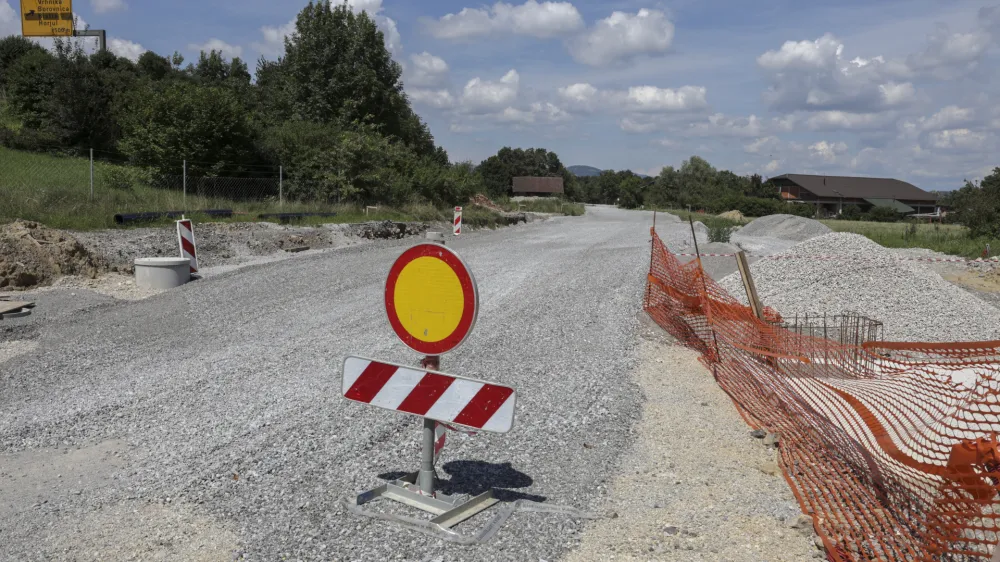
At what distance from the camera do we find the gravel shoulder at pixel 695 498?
3883 millimetres

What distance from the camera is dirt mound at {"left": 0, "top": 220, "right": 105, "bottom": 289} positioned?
11812mm

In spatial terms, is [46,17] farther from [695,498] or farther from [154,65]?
[695,498]

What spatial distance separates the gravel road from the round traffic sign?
1.05m

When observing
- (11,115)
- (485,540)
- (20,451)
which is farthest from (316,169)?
(485,540)

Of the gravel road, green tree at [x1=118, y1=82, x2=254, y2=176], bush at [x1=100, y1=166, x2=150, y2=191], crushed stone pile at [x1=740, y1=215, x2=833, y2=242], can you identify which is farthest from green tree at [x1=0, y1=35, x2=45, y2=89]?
the gravel road

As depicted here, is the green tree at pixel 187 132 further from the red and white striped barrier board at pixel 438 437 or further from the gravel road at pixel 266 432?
the red and white striped barrier board at pixel 438 437

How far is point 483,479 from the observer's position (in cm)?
471

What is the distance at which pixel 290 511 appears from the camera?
413 centimetres

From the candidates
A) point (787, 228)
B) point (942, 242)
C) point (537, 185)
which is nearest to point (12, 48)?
point (787, 228)

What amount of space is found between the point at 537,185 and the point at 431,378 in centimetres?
12307

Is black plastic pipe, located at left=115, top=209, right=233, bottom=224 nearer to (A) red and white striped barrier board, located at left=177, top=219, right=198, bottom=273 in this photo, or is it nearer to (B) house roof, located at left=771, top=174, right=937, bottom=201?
(A) red and white striped barrier board, located at left=177, top=219, right=198, bottom=273

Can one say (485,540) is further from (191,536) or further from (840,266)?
(840,266)

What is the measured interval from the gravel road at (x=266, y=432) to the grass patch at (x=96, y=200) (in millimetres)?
6592

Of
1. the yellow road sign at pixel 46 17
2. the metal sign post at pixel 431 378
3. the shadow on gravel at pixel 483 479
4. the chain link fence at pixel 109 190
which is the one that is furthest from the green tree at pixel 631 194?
the metal sign post at pixel 431 378
